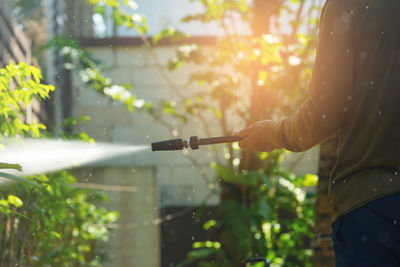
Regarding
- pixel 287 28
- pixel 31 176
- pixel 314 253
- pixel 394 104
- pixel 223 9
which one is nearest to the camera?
pixel 394 104

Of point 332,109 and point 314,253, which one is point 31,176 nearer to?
point 332,109

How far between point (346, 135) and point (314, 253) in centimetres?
186

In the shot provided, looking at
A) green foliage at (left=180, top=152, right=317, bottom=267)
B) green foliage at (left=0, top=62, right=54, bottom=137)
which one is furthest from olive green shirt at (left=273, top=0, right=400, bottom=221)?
green foliage at (left=180, top=152, right=317, bottom=267)

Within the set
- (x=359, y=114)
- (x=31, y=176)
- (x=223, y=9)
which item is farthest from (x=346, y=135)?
(x=223, y=9)

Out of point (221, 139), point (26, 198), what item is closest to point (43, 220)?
point (26, 198)

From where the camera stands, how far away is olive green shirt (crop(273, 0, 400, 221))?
4.36 feet

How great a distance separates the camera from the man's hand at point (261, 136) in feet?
5.20

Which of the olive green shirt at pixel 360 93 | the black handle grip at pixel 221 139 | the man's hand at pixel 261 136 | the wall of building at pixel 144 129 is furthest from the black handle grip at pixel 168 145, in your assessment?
the wall of building at pixel 144 129

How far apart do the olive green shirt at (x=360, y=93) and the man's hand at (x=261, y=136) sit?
17 cm

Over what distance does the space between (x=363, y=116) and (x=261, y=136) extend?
359 millimetres

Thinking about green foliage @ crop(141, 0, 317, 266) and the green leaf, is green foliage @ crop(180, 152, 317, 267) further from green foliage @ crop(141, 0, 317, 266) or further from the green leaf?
the green leaf

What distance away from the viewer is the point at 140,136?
19.3 feet

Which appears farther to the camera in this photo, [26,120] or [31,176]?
[26,120]

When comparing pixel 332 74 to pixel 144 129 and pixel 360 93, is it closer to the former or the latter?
pixel 360 93
